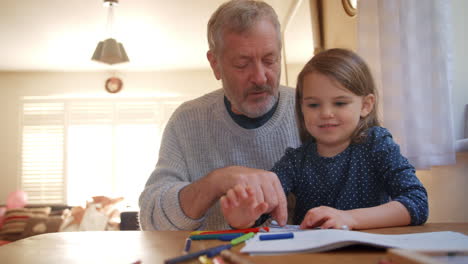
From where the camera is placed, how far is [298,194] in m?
1.12

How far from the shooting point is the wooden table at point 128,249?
57 cm

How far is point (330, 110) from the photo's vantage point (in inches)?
41.1

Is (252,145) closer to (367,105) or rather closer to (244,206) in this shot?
(367,105)

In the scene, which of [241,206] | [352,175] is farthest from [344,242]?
[352,175]

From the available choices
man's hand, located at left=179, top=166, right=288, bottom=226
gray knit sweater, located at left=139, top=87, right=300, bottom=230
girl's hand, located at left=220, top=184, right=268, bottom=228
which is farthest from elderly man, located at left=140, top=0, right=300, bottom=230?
girl's hand, located at left=220, top=184, right=268, bottom=228

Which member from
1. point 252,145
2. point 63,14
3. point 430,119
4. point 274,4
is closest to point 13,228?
point 63,14

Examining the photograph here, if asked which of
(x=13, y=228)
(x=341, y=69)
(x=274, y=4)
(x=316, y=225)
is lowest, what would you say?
(x=13, y=228)

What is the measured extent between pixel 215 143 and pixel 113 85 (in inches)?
257

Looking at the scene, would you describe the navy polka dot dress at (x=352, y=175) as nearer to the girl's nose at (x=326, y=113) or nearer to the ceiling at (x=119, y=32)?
the girl's nose at (x=326, y=113)

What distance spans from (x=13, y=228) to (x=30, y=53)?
8.43ft

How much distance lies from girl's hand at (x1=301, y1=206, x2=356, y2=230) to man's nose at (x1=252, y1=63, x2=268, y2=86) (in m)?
0.56

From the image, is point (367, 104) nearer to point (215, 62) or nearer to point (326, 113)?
point (326, 113)

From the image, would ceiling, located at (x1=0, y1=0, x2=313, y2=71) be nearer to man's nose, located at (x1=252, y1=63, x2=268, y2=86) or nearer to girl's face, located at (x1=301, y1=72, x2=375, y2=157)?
man's nose, located at (x1=252, y1=63, x2=268, y2=86)

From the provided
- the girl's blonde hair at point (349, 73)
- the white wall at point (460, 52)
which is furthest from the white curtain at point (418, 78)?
the girl's blonde hair at point (349, 73)
